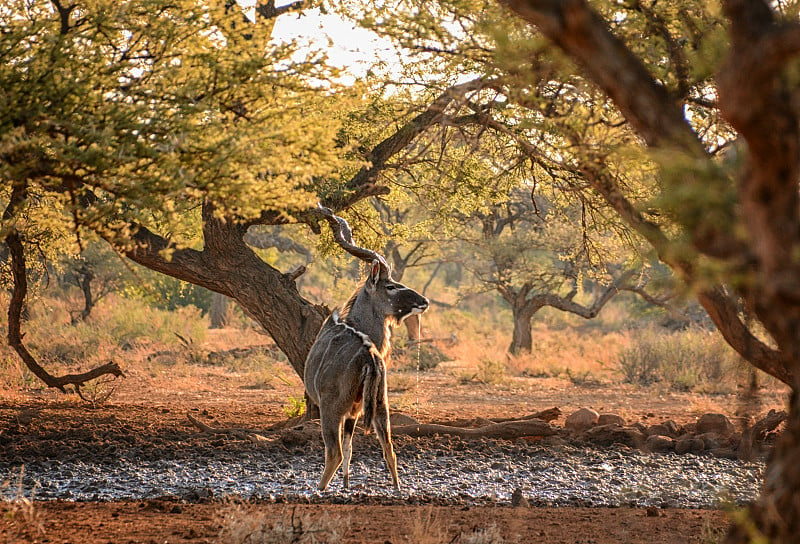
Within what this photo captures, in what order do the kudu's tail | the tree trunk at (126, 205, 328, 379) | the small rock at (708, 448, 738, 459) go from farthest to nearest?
1. the tree trunk at (126, 205, 328, 379)
2. the small rock at (708, 448, 738, 459)
3. the kudu's tail

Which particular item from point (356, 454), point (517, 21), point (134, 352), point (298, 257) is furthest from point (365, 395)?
point (298, 257)

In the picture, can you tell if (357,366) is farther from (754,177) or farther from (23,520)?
(754,177)

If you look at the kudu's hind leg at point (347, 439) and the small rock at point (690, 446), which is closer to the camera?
the kudu's hind leg at point (347, 439)

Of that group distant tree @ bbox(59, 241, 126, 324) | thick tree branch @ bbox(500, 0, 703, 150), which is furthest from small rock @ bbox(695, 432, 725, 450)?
distant tree @ bbox(59, 241, 126, 324)

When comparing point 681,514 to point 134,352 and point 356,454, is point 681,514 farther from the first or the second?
point 134,352

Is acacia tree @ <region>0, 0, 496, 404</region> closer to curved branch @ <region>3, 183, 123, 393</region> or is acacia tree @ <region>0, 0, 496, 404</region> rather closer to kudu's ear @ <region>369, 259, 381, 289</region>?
kudu's ear @ <region>369, 259, 381, 289</region>

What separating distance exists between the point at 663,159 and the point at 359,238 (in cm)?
866

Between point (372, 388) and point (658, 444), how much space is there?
485 centimetres

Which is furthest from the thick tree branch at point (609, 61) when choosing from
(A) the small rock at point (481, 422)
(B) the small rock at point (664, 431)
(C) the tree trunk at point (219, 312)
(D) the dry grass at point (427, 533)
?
(C) the tree trunk at point (219, 312)

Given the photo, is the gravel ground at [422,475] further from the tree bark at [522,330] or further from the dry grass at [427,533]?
the tree bark at [522,330]

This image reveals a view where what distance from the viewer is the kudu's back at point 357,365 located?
7273 millimetres

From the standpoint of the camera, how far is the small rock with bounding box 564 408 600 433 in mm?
11031

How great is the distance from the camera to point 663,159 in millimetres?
3094

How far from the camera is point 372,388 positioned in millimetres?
7180
